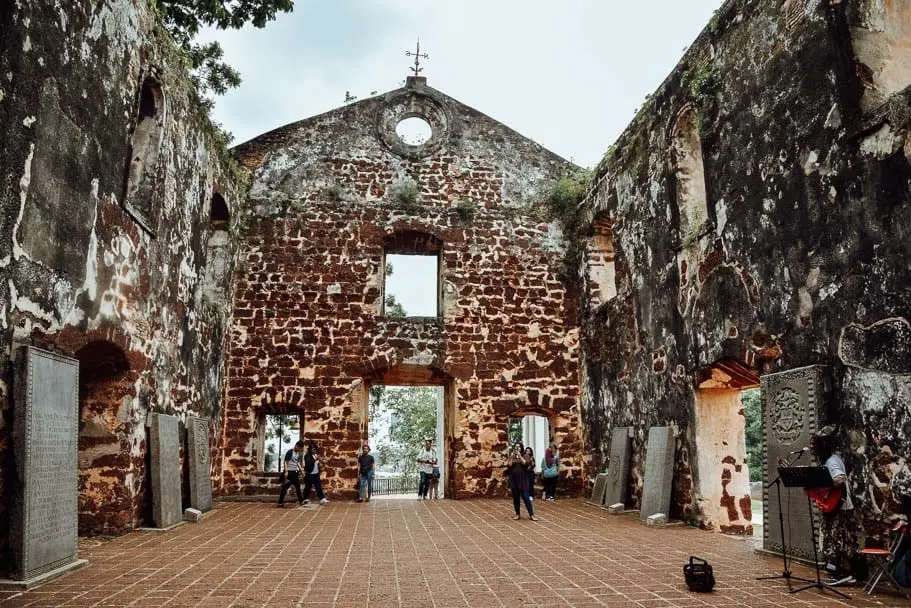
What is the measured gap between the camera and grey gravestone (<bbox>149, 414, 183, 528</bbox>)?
8.77m

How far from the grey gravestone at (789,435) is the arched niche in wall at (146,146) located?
758 cm

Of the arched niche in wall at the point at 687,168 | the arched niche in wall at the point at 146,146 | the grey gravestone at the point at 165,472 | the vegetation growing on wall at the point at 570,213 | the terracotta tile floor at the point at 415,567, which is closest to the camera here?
the terracotta tile floor at the point at 415,567

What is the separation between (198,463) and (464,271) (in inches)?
245

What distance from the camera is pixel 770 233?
A: 295 inches

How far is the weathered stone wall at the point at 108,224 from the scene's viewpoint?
19.4ft

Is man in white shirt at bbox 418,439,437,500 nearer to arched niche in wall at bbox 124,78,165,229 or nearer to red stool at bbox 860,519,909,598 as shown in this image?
arched niche in wall at bbox 124,78,165,229

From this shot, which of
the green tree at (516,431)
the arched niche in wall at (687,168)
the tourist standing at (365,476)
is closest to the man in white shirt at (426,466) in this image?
the tourist standing at (365,476)

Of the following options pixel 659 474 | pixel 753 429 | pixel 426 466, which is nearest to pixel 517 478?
pixel 659 474

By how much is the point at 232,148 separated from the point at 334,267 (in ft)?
10.5

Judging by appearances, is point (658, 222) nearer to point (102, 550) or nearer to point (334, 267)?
point (334, 267)

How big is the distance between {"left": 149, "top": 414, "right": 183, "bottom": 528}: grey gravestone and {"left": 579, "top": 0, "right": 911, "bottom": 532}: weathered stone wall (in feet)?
22.0

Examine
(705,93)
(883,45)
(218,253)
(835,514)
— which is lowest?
(835,514)

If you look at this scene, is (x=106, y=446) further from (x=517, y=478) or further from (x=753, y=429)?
(x=753, y=429)

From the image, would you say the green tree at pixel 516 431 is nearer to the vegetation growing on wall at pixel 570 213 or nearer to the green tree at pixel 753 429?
the green tree at pixel 753 429
